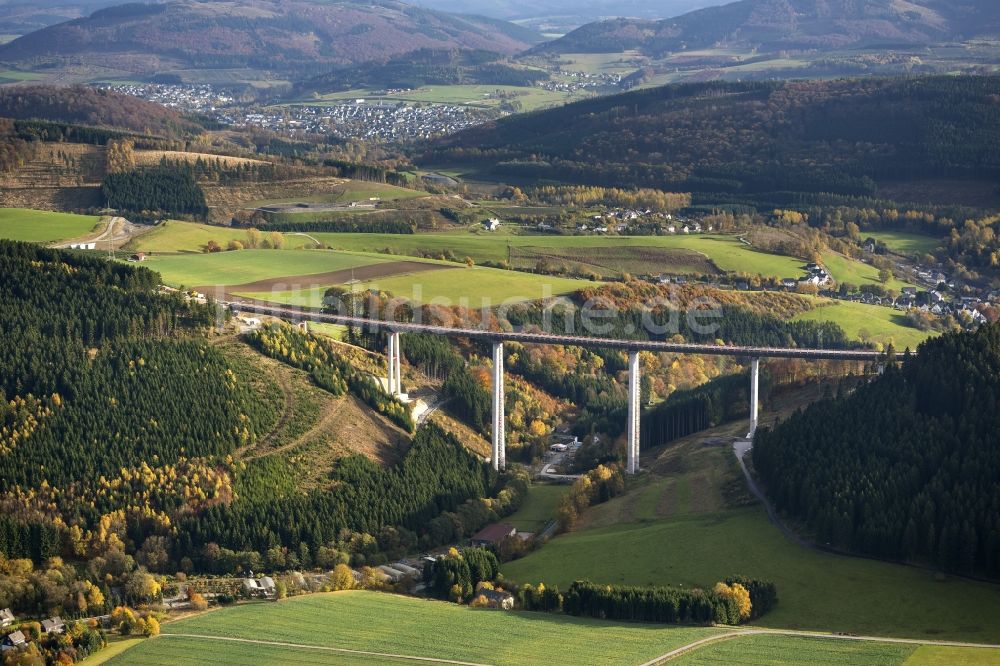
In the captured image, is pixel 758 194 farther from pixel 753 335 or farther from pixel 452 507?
pixel 452 507

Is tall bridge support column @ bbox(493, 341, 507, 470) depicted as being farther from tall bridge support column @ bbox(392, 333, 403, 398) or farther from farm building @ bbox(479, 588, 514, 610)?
farm building @ bbox(479, 588, 514, 610)

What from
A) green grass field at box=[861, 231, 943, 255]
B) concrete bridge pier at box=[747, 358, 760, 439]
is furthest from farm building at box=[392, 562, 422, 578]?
green grass field at box=[861, 231, 943, 255]

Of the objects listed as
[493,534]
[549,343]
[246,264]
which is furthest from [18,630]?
[246,264]

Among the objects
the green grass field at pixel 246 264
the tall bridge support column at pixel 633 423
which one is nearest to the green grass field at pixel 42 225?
the green grass field at pixel 246 264

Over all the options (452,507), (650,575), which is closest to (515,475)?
(452,507)

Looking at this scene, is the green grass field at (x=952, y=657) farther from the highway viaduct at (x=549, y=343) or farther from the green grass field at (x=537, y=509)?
the highway viaduct at (x=549, y=343)

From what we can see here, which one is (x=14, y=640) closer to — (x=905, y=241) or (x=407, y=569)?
(x=407, y=569)
